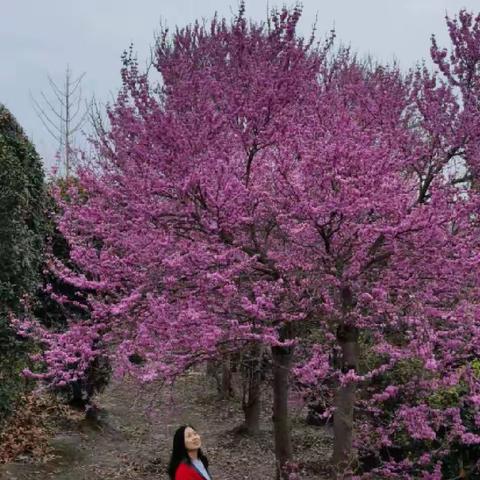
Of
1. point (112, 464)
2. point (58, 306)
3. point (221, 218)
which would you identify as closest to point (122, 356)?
point (221, 218)

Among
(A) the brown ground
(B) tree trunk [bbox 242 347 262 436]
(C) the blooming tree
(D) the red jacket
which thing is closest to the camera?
(D) the red jacket

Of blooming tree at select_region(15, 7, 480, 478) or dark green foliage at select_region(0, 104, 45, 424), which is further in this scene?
dark green foliage at select_region(0, 104, 45, 424)

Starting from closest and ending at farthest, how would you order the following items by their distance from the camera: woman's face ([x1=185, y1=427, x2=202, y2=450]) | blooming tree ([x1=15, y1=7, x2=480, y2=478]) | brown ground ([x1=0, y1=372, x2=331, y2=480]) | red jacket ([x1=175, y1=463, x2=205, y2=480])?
1. red jacket ([x1=175, y1=463, x2=205, y2=480])
2. woman's face ([x1=185, y1=427, x2=202, y2=450])
3. blooming tree ([x1=15, y1=7, x2=480, y2=478])
4. brown ground ([x1=0, y1=372, x2=331, y2=480])

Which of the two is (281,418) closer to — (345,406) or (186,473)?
(345,406)

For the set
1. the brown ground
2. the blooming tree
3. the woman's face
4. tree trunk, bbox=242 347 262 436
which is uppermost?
the blooming tree

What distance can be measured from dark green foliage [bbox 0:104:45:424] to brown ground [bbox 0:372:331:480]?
143 cm

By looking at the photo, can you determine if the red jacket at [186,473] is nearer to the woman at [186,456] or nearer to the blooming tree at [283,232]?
the woman at [186,456]

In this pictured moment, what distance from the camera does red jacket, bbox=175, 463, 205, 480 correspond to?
15.3ft

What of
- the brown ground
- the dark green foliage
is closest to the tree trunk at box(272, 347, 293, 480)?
the brown ground

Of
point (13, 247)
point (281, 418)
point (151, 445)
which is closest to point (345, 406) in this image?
point (281, 418)

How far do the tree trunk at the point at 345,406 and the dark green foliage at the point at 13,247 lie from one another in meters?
3.72

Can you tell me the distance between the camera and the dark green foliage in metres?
7.00

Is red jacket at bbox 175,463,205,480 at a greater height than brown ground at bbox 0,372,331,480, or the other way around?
red jacket at bbox 175,463,205,480

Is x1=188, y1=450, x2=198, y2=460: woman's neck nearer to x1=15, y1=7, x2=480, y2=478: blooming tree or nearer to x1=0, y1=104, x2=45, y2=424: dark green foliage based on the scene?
x1=15, y1=7, x2=480, y2=478: blooming tree
